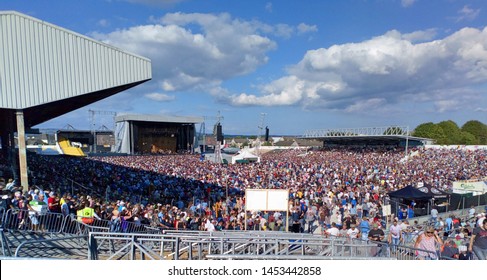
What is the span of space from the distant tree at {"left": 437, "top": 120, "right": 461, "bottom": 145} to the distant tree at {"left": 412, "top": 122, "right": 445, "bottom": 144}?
1.47 meters

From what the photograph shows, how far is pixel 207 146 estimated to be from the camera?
3999 inches

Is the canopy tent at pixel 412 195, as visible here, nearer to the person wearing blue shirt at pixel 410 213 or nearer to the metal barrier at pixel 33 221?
the person wearing blue shirt at pixel 410 213

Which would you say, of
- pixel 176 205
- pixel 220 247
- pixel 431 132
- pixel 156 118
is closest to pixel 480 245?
pixel 220 247

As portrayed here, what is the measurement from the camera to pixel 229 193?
2484cm

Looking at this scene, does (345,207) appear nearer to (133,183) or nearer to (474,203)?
(474,203)

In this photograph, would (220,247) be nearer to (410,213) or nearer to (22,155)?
(22,155)

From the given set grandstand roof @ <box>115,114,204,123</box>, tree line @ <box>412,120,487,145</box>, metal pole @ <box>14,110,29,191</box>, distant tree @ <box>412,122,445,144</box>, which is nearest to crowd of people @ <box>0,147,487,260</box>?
metal pole @ <box>14,110,29,191</box>

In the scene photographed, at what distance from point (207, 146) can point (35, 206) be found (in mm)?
90554

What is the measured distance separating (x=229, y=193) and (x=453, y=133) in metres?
83.2

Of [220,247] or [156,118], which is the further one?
[156,118]

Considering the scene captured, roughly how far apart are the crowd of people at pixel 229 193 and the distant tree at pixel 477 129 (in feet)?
210

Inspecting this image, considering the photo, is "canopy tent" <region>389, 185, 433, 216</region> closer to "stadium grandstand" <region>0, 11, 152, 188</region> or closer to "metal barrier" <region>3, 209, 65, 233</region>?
"stadium grandstand" <region>0, 11, 152, 188</region>

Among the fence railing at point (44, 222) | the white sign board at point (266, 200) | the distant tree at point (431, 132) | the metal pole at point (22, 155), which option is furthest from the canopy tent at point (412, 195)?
the distant tree at point (431, 132)

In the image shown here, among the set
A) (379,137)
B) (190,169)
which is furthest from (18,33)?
(379,137)
